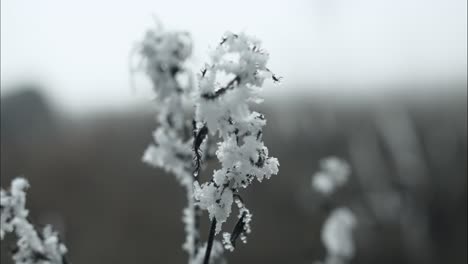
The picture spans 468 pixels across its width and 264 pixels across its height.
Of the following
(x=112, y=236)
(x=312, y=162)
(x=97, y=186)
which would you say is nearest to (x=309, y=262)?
(x=312, y=162)

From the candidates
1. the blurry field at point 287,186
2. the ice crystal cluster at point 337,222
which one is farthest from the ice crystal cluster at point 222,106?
the blurry field at point 287,186

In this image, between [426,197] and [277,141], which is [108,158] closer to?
[277,141]

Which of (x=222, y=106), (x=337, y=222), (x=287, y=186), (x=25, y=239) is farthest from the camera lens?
(x=287, y=186)

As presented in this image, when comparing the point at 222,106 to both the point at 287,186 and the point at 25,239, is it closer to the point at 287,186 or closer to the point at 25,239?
the point at 25,239

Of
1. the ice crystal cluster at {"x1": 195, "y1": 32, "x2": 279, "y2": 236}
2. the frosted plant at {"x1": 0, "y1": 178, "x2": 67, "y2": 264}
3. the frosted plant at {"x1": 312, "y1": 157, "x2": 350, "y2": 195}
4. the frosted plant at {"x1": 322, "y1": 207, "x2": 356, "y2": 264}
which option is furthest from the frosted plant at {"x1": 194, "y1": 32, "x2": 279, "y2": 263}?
the frosted plant at {"x1": 322, "y1": 207, "x2": 356, "y2": 264}

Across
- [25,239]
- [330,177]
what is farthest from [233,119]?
[330,177]

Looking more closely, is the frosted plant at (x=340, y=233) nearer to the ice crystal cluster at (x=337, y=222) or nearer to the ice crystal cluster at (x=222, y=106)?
the ice crystal cluster at (x=337, y=222)
